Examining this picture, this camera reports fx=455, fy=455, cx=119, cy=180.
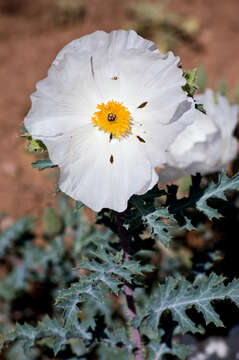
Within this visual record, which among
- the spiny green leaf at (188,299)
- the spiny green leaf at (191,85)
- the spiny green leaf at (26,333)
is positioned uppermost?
the spiny green leaf at (191,85)

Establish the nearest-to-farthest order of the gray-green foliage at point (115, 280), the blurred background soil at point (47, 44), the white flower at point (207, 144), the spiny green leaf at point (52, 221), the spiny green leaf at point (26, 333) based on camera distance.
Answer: the gray-green foliage at point (115, 280) < the spiny green leaf at point (26, 333) < the white flower at point (207, 144) < the spiny green leaf at point (52, 221) < the blurred background soil at point (47, 44)

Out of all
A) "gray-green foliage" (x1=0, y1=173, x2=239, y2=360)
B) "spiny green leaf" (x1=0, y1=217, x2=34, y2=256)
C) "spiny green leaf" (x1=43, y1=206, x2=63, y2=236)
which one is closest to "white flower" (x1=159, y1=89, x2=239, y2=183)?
"gray-green foliage" (x1=0, y1=173, x2=239, y2=360)

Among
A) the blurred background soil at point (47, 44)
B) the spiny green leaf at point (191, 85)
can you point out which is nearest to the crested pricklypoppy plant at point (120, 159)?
the spiny green leaf at point (191, 85)

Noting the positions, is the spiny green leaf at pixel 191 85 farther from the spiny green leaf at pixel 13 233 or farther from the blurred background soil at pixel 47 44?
the blurred background soil at pixel 47 44

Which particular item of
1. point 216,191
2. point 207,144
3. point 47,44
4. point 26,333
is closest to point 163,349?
point 26,333

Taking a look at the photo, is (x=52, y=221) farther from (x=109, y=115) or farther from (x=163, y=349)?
(x=109, y=115)

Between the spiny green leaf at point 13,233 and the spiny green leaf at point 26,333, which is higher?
the spiny green leaf at point 26,333

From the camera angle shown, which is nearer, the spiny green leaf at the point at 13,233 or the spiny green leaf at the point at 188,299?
the spiny green leaf at the point at 188,299
